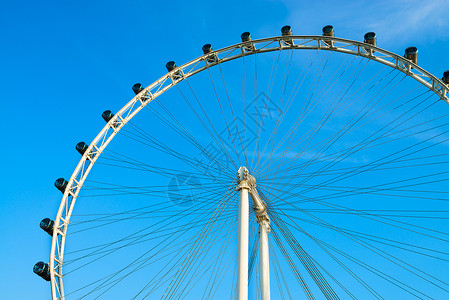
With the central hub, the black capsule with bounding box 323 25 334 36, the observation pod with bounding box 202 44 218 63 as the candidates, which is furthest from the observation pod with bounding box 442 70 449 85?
the observation pod with bounding box 202 44 218 63

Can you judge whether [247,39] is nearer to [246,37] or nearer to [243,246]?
[246,37]

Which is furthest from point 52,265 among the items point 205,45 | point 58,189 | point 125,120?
point 205,45

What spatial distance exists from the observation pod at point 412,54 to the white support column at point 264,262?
8.92 m

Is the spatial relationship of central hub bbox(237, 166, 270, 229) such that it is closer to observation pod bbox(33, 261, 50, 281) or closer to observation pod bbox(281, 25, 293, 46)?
observation pod bbox(281, 25, 293, 46)

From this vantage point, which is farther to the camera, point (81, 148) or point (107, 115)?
point (107, 115)

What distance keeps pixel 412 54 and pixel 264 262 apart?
10.2m

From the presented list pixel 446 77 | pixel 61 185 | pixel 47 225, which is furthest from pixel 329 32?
pixel 47 225

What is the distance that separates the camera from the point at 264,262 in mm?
15938

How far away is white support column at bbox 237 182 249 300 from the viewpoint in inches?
534

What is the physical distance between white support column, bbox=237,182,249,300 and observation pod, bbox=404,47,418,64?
856cm

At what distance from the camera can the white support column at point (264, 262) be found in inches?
610

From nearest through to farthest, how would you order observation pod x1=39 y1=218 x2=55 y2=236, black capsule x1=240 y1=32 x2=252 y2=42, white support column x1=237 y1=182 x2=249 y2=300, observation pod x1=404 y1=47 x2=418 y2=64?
1. white support column x1=237 y1=182 x2=249 y2=300
2. observation pod x1=404 y1=47 x2=418 y2=64
3. observation pod x1=39 y1=218 x2=55 y2=236
4. black capsule x1=240 y1=32 x2=252 y2=42

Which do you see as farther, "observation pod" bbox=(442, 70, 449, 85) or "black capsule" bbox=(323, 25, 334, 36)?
"black capsule" bbox=(323, 25, 334, 36)

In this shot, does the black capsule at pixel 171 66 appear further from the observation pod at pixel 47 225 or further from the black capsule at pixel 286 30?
the observation pod at pixel 47 225
